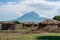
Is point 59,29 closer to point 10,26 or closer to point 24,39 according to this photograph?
point 10,26

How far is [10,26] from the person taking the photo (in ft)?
204

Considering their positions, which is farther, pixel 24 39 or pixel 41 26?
pixel 41 26

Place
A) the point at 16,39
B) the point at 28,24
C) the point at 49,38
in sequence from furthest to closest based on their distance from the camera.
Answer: the point at 28,24, the point at 49,38, the point at 16,39

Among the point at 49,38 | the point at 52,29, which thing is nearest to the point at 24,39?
the point at 49,38

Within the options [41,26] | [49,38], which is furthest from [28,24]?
[49,38]

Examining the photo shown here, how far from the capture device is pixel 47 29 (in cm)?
5875

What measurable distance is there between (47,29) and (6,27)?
35.7 feet

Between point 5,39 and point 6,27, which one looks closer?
point 5,39

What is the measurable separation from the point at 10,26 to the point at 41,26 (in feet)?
26.4

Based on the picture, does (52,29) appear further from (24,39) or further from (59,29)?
(24,39)

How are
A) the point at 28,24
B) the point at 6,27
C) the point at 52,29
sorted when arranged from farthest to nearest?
the point at 28,24
the point at 6,27
the point at 52,29

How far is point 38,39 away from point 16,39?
3519 mm

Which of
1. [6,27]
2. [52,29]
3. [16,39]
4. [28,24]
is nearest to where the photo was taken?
[16,39]

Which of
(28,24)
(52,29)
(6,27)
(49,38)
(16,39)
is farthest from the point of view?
(28,24)
